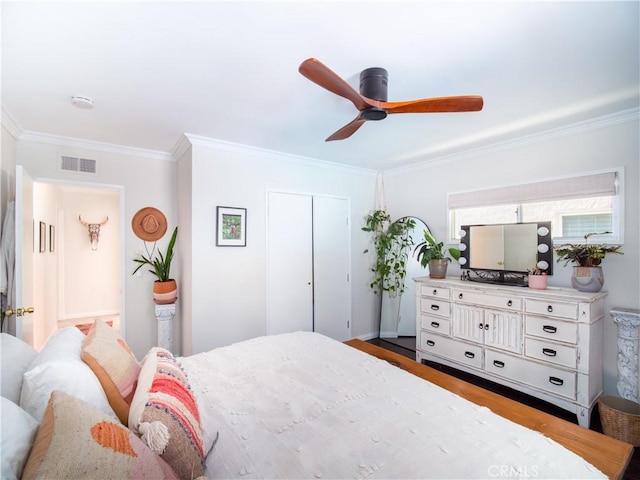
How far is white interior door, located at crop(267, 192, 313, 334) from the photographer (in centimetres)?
358

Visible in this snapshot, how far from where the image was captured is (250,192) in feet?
11.2

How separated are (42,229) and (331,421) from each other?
4378 mm

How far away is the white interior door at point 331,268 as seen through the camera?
3.96 meters

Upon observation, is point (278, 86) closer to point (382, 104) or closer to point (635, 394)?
point (382, 104)

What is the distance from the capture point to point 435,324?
131 inches

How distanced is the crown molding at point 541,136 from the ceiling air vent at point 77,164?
3.84 m

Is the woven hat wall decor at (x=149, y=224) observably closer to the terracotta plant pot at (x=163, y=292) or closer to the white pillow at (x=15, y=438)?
the terracotta plant pot at (x=163, y=292)

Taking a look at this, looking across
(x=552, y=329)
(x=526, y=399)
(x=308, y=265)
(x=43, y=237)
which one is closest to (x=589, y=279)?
(x=552, y=329)

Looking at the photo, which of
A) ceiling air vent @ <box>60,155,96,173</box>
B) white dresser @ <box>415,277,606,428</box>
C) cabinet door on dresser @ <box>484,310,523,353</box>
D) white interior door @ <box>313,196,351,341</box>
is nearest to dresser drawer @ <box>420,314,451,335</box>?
white dresser @ <box>415,277,606,428</box>

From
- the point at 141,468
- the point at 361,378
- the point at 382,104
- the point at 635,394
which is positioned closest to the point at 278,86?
the point at 382,104

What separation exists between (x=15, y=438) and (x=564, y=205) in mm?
3879

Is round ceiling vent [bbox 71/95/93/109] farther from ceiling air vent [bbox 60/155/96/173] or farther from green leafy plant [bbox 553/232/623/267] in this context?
green leafy plant [bbox 553/232/623/267]

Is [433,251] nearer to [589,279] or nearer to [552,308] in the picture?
[552,308]

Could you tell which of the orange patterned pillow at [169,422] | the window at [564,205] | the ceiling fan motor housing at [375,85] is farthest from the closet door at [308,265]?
the orange patterned pillow at [169,422]
